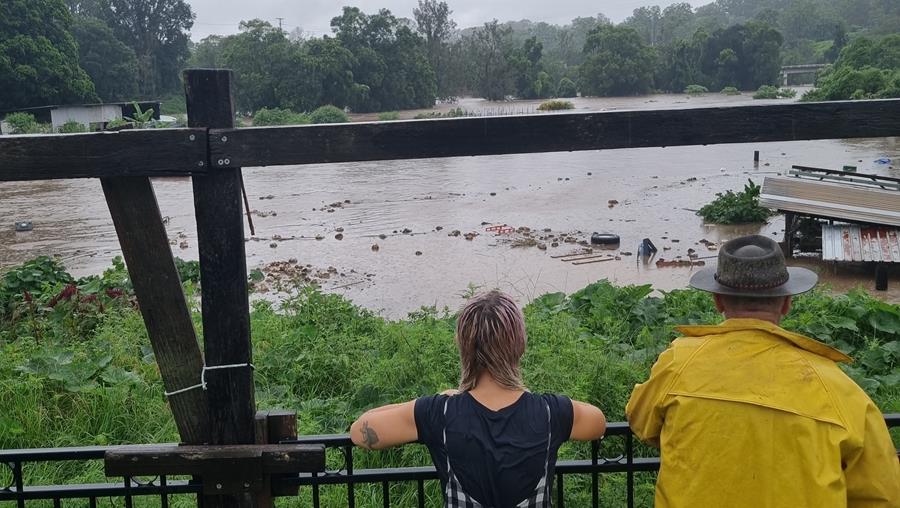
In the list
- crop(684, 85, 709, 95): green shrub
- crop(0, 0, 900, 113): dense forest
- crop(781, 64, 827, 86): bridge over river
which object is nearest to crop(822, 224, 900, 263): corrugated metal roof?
crop(0, 0, 900, 113): dense forest

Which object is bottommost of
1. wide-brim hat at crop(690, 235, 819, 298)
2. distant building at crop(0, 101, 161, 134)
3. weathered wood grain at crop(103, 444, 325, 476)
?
weathered wood grain at crop(103, 444, 325, 476)

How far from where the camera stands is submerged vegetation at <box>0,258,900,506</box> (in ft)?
16.6

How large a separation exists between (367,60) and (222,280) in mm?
63431

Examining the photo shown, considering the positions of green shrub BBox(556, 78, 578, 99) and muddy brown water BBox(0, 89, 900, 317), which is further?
green shrub BBox(556, 78, 578, 99)

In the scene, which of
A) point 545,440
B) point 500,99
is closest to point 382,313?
point 545,440

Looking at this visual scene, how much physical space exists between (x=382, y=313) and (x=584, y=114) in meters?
8.12

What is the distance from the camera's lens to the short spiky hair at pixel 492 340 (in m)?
2.16

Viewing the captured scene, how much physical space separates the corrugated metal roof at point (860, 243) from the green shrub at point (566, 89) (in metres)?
65.9

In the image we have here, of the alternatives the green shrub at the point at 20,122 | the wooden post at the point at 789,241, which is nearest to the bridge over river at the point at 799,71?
the green shrub at the point at 20,122

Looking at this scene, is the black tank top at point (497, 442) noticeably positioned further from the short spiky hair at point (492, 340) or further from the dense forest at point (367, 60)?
the dense forest at point (367, 60)

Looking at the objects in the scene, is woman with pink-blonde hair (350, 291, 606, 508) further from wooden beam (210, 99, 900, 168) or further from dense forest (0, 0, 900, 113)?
dense forest (0, 0, 900, 113)

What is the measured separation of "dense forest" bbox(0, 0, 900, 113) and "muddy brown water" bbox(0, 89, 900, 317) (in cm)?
1926

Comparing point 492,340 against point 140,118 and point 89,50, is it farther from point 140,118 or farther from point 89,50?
point 89,50

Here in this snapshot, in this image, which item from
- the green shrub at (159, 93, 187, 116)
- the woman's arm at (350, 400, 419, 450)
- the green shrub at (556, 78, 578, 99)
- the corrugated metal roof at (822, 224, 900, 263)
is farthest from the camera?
the green shrub at (556, 78, 578, 99)
